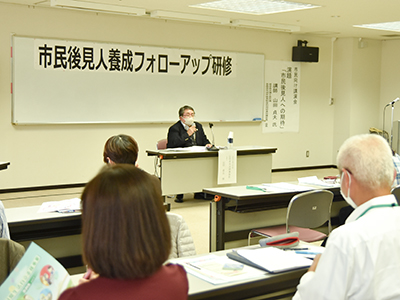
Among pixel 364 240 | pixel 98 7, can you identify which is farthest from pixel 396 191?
pixel 98 7

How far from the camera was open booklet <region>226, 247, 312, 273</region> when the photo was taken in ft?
6.59

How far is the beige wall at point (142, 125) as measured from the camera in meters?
6.94

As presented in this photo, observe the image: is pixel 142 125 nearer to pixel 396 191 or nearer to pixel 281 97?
pixel 281 97

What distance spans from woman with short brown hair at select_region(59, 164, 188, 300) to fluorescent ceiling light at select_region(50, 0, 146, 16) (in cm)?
583

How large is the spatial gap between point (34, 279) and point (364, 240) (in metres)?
1.03

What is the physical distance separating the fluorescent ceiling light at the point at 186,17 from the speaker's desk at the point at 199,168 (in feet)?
7.22

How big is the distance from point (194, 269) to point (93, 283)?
0.87m

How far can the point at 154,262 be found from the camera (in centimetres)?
123

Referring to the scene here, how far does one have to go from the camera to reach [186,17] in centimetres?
748

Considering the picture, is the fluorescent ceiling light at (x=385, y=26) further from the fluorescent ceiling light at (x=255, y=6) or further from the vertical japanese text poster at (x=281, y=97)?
the fluorescent ceiling light at (x=255, y=6)

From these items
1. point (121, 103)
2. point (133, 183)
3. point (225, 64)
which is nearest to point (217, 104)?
point (225, 64)

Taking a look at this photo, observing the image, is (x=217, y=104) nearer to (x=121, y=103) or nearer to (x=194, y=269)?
(x=121, y=103)

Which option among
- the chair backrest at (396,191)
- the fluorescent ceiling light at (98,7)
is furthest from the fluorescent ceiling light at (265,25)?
the chair backrest at (396,191)

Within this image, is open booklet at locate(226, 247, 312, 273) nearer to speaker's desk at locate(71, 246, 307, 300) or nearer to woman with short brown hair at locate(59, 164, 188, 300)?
speaker's desk at locate(71, 246, 307, 300)
